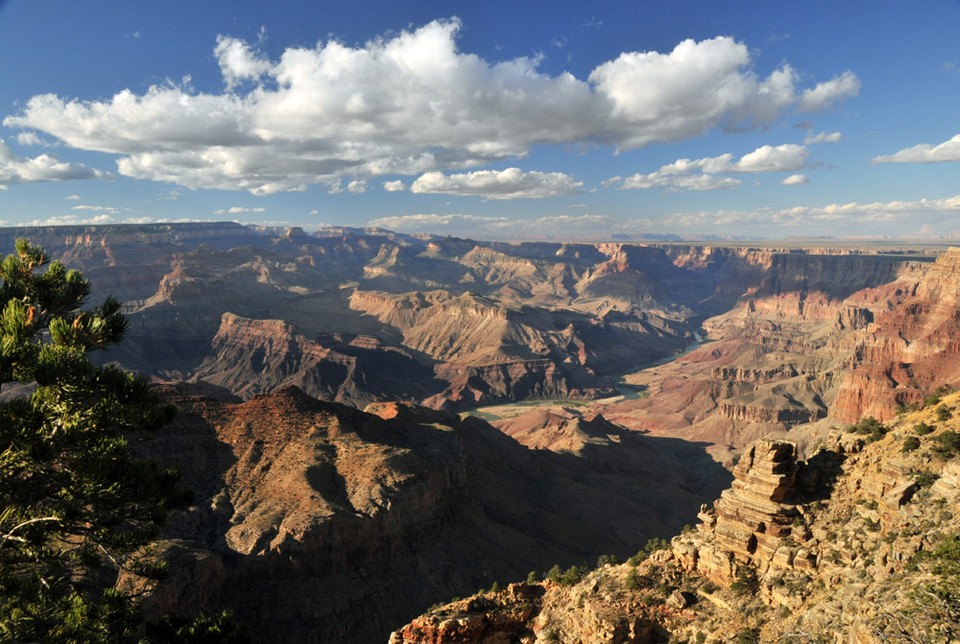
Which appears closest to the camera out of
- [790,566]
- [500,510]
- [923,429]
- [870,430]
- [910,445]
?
[790,566]

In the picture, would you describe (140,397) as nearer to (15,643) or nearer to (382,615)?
(15,643)

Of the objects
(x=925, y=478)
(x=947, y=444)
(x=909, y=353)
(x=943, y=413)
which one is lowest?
(x=909, y=353)

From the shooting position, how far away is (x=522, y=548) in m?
66.0

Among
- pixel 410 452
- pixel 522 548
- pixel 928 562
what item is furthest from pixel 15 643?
pixel 522 548

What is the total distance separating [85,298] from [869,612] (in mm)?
29089

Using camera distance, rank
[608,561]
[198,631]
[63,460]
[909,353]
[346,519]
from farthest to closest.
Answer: [909,353], [346,519], [608,561], [198,631], [63,460]

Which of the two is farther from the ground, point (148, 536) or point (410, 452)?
point (148, 536)

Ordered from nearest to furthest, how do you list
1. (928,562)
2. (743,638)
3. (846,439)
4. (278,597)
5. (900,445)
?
(928,562) < (743,638) < (900,445) < (846,439) < (278,597)

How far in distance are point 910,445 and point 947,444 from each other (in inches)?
61.4

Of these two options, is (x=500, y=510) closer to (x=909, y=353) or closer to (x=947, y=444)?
(x=947, y=444)

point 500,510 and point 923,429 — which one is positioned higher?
point 923,429

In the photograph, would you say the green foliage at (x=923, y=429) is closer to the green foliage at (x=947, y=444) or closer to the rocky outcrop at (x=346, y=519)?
the green foliage at (x=947, y=444)

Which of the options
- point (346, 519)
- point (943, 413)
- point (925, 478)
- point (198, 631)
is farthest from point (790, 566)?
point (346, 519)

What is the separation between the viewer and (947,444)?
2528cm
